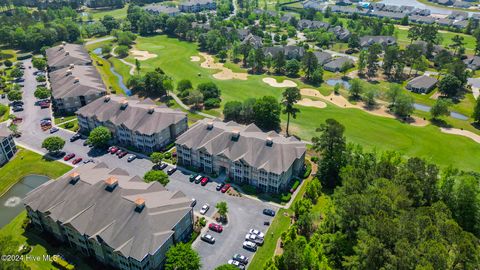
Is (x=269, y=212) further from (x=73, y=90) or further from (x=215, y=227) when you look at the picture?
(x=73, y=90)

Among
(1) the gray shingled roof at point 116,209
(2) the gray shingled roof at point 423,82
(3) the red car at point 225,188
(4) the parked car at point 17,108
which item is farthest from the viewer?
(2) the gray shingled roof at point 423,82

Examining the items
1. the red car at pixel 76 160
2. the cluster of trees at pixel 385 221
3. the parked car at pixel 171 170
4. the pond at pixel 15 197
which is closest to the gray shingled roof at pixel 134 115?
the parked car at pixel 171 170

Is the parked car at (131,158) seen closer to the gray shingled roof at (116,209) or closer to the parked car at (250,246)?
the gray shingled roof at (116,209)

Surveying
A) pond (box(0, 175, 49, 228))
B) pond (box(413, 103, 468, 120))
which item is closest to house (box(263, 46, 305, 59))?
pond (box(413, 103, 468, 120))

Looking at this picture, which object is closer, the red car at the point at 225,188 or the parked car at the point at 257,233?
the parked car at the point at 257,233

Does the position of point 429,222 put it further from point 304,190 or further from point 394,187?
point 304,190

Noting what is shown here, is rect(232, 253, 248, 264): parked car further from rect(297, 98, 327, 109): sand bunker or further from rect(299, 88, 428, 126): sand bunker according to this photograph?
rect(299, 88, 428, 126): sand bunker

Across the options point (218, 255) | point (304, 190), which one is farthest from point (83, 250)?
point (304, 190)
